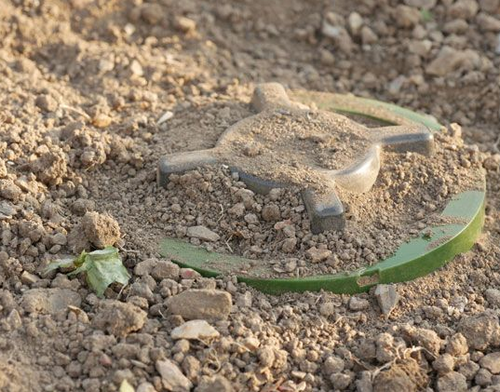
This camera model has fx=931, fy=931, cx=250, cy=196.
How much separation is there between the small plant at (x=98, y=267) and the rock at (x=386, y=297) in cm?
78

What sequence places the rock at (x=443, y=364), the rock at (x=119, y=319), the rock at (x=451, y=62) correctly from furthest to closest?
the rock at (x=451, y=62)
the rock at (x=443, y=364)
the rock at (x=119, y=319)

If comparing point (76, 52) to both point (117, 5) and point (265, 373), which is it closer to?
point (117, 5)

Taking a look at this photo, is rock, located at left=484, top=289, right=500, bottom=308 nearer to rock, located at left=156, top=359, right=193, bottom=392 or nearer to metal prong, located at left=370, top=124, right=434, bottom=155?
metal prong, located at left=370, top=124, right=434, bottom=155

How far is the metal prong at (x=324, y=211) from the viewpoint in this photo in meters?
2.90

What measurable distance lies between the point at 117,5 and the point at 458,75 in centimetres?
159

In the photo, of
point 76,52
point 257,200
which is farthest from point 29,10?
point 257,200

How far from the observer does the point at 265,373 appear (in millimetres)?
2596

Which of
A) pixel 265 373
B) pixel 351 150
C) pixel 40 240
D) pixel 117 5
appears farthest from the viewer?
pixel 117 5

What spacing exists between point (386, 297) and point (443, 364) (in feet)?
0.96

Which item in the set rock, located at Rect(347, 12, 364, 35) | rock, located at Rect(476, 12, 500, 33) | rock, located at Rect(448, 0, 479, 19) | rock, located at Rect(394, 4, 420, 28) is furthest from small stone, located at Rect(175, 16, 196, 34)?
rock, located at Rect(476, 12, 500, 33)

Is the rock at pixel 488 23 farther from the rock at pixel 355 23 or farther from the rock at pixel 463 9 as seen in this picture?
the rock at pixel 355 23

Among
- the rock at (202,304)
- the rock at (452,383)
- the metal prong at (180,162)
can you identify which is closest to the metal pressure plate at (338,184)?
the metal prong at (180,162)

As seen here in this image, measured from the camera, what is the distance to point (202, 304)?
2697 millimetres

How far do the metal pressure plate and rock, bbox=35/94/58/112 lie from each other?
0.65 meters
